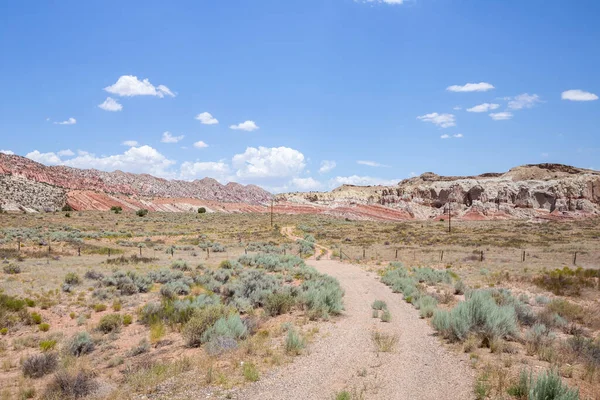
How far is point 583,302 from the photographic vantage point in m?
16.5

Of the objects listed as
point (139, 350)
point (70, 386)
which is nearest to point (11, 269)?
point (139, 350)

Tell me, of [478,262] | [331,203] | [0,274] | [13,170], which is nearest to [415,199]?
[331,203]

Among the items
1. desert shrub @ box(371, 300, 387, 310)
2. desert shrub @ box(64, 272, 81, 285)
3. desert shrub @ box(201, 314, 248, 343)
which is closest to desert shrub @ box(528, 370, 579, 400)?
desert shrub @ box(201, 314, 248, 343)

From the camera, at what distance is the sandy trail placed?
7090 mm

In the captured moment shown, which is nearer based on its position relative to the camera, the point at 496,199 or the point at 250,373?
the point at 250,373

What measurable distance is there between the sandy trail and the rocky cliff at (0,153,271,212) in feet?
288

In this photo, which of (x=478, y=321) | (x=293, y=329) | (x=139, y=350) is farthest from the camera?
(x=293, y=329)

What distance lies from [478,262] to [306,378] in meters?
24.6

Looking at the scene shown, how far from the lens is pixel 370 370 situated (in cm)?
812

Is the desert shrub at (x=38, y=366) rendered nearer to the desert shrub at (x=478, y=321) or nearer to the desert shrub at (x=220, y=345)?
the desert shrub at (x=220, y=345)

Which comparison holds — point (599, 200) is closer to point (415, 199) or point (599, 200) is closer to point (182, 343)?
point (415, 199)

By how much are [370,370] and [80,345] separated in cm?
828

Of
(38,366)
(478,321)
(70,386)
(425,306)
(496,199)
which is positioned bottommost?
(38,366)

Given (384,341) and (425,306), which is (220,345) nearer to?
(384,341)
